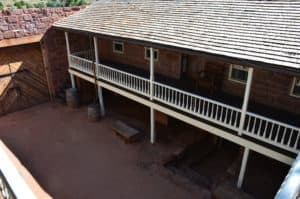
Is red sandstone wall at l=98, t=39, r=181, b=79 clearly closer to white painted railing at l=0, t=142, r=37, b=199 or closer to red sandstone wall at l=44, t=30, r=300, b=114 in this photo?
red sandstone wall at l=44, t=30, r=300, b=114

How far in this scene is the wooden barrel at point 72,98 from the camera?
13445 millimetres

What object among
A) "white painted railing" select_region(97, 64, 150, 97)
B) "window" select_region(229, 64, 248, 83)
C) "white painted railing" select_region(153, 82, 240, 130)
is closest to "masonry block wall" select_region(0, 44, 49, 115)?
"white painted railing" select_region(97, 64, 150, 97)

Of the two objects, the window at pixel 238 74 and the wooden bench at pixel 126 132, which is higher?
the window at pixel 238 74

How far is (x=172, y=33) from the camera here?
838 centimetres

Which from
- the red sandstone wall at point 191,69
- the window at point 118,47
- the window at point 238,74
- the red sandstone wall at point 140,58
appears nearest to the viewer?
the red sandstone wall at point 191,69

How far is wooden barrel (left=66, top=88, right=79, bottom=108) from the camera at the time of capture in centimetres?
1345

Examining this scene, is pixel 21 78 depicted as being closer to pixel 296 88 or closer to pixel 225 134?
pixel 225 134

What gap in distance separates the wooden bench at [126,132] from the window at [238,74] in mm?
4776

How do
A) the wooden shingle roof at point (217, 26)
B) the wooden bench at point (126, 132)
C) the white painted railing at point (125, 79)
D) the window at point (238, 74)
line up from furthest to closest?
the wooden bench at point (126, 132) < the white painted railing at point (125, 79) < the window at point (238, 74) < the wooden shingle roof at point (217, 26)

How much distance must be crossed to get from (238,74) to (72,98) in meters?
9.28

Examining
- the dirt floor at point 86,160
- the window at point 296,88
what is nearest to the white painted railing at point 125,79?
the dirt floor at point 86,160

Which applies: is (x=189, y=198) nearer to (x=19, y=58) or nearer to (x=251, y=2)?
(x=251, y=2)

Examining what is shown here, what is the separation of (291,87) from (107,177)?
733 cm

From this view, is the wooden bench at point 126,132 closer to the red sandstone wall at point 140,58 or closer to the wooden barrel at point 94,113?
the wooden barrel at point 94,113
